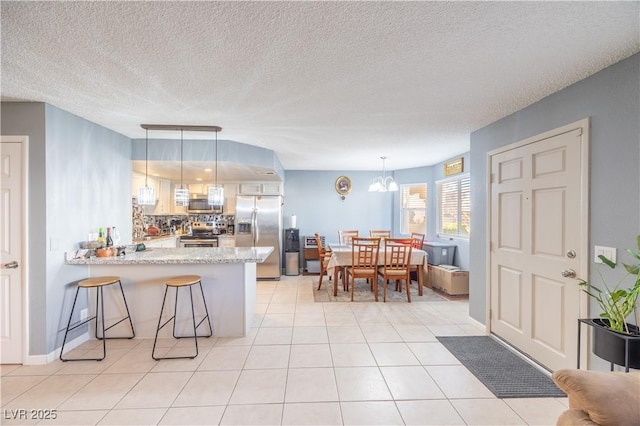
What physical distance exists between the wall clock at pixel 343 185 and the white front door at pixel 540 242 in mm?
3783

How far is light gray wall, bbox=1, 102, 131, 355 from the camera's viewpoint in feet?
8.29

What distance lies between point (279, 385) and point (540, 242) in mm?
2495

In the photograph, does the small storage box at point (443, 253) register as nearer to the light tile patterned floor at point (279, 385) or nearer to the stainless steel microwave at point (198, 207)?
the light tile patterned floor at point (279, 385)

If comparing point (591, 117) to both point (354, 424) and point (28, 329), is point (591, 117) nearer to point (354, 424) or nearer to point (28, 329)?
point (354, 424)

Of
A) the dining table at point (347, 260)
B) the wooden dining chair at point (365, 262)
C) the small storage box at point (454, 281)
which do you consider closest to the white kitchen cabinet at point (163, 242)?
the dining table at point (347, 260)

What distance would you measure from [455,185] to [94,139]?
5325mm

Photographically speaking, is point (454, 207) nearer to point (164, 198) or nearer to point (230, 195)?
point (230, 195)

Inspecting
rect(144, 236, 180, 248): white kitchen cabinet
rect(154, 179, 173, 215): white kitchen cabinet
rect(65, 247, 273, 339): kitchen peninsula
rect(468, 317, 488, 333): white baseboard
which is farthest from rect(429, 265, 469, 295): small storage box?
rect(154, 179, 173, 215): white kitchen cabinet

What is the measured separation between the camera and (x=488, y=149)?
319cm

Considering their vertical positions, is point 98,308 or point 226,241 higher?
point 226,241

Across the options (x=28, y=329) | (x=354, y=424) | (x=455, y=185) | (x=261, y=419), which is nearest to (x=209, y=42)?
(x=261, y=419)

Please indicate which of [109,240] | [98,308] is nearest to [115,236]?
[109,240]

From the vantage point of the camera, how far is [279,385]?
2229 millimetres

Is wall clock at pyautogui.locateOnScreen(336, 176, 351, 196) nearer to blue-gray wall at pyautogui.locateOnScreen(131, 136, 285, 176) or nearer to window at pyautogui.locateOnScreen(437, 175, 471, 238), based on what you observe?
window at pyautogui.locateOnScreen(437, 175, 471, 238)
